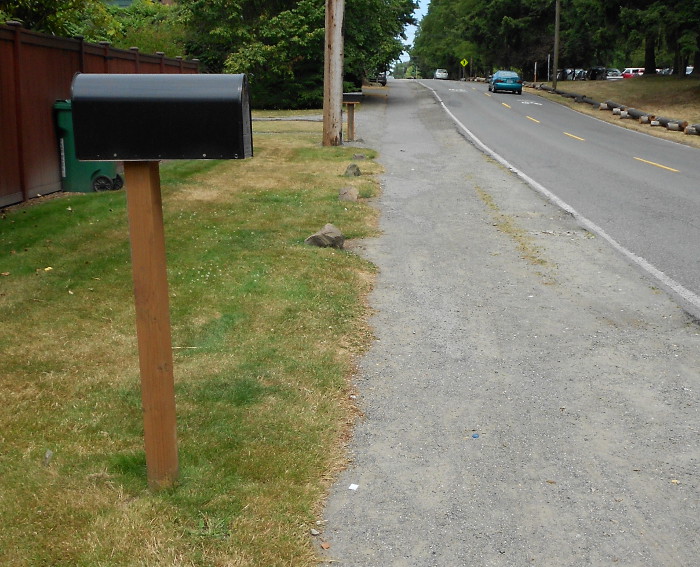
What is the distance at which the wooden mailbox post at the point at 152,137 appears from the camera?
12.1ft

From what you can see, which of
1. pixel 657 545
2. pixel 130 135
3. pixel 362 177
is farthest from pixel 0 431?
pixel 362 177

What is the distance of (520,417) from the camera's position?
5184 mm

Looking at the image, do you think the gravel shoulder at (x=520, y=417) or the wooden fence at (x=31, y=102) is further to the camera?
the wooden fence at (x=31, y=102)

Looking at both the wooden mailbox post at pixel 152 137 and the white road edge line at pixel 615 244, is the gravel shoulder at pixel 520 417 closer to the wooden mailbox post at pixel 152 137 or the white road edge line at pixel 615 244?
the white road edge line at pixel 615 244

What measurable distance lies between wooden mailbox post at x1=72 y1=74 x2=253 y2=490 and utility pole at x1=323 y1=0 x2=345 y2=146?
1787 centimetres

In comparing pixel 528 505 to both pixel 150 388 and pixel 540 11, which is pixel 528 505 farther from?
pixel 540 11

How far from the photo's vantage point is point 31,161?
39.3ft

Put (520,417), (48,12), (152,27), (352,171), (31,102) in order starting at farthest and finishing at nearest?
1. (152,27)
2. (352,171)
3. (48,12)
4. (31,102)
5. (520,417)

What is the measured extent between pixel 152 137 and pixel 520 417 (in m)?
2.87

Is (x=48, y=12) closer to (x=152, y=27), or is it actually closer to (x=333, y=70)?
(x=333, y=70)

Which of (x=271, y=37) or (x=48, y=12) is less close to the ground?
(x=271, y=37)

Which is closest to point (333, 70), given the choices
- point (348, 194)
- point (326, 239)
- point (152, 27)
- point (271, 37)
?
point (348, 194)

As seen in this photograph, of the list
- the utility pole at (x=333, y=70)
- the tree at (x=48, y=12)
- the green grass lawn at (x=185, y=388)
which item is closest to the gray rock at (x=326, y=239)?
the green grass lawn at (x=185, y=388)

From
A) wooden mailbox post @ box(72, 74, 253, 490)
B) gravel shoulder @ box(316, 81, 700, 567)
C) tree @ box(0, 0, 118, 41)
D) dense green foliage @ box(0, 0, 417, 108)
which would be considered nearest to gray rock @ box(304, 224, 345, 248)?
gravel shoulder @ box(316, 81, 700, 567)
